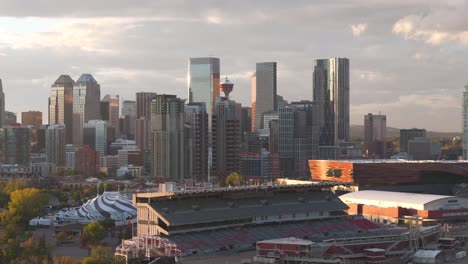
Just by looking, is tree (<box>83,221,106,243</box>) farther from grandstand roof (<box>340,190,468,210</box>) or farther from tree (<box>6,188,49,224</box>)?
grandstand roof (<box>340,190,468,210</box>)

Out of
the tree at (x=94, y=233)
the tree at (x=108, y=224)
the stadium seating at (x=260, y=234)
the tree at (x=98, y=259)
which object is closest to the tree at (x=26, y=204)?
the tree at (x=108, y=224)

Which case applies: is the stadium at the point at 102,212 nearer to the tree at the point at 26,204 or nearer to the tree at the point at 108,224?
the tree at the point at 26,204

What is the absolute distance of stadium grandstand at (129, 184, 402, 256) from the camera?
270ft

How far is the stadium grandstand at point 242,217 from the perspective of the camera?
82375 mm

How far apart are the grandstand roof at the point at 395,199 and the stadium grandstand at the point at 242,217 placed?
20.6 meters

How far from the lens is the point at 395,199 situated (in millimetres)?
121438

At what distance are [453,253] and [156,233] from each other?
2852cm

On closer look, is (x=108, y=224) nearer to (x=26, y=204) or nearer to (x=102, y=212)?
(x=102, y=212)

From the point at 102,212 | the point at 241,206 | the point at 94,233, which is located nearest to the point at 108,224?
the point at 94,233

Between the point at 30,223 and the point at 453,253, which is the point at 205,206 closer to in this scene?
the point at 453,253

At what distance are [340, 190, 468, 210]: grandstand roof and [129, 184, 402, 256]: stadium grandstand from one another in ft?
67.5

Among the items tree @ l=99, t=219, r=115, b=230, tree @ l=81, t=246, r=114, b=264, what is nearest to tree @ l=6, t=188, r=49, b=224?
tree @ l=99, t=219, r=115, b=230

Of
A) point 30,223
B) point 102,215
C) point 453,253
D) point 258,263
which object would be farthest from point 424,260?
point 30,223

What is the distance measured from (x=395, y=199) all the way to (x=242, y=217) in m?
39.1
